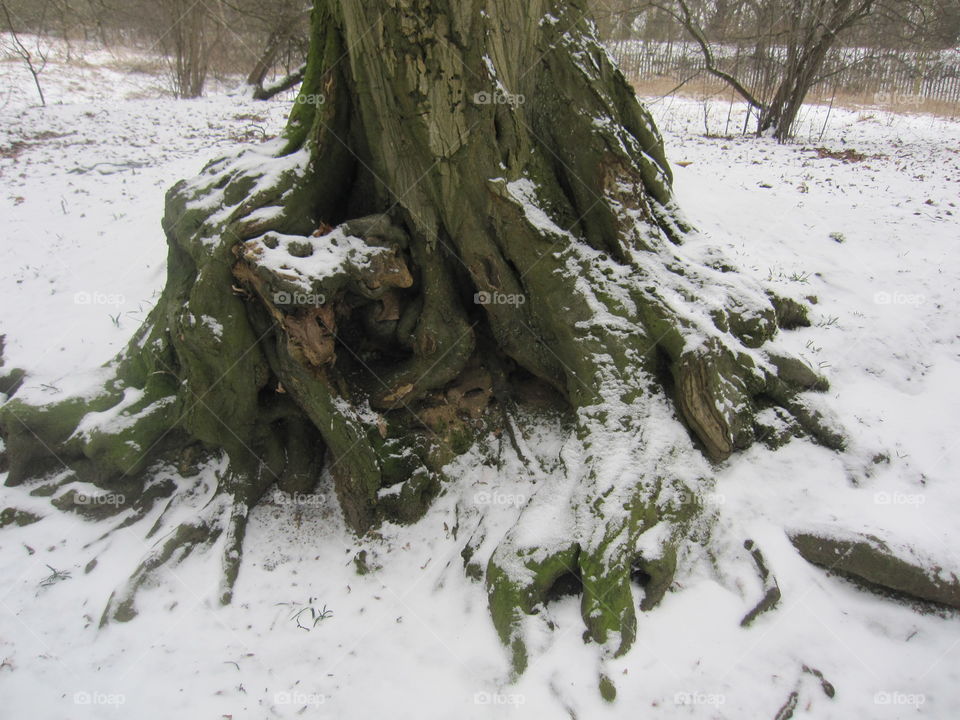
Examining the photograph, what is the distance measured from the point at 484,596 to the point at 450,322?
70.5 inches

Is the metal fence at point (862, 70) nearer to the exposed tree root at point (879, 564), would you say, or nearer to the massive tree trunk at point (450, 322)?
the massive tree trunk at point (450, 322)

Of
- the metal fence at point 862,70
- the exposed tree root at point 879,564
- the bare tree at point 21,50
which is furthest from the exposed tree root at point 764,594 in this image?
the metal fence at point 862,70

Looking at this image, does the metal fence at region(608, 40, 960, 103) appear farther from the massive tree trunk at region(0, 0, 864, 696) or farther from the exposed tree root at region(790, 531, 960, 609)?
the exposed tree root at region(790, 531, 960, 609)

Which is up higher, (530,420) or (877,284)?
(877,284)

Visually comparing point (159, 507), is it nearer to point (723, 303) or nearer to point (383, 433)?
point (383, 433)

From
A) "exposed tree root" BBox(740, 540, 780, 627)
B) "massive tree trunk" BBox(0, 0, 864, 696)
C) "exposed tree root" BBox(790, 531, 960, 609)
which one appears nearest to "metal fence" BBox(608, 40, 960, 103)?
"massive tree trunk" BBox(0, 0, 864, 696)

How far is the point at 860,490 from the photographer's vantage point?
3.51m

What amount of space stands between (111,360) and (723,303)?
507 cm

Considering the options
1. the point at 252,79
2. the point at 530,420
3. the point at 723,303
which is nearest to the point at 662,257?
the point at 723,303

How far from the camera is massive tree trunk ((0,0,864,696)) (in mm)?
3254

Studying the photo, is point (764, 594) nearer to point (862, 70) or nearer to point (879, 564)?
point (879, 564)

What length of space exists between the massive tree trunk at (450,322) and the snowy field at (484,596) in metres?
0.20

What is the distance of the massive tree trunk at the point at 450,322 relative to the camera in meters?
3.25

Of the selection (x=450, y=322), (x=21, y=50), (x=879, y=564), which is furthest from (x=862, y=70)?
(x=21, y=50)
